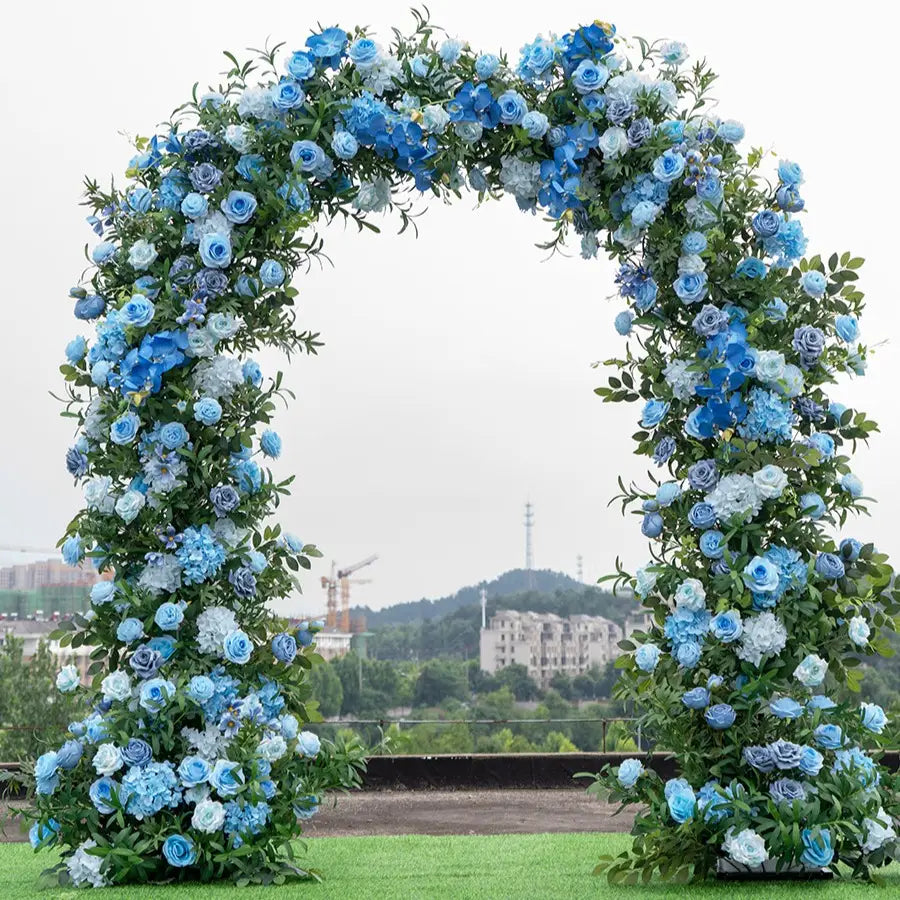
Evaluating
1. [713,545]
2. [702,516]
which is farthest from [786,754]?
[702,516]

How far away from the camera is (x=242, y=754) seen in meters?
4.46

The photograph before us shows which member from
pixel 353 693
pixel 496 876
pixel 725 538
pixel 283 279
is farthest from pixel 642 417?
pixel 353 693

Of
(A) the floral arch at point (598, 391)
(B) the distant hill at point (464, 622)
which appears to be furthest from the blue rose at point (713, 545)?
(B) the distant hill at point (464, 622)

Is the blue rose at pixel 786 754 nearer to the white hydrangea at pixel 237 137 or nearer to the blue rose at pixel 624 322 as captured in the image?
the blue rose at pixel 624 322

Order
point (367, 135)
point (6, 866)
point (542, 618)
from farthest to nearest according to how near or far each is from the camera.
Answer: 1. point (542, 618)
2. point (6, 866)
3. point (367, 135)

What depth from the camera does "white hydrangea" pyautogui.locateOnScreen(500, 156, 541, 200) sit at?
186 inches

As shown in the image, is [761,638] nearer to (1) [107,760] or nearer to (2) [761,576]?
(2) [761,576]

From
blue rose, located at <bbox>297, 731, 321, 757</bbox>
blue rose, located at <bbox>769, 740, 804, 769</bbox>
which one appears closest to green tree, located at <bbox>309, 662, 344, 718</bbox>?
blue rose, located at <bbox>297, 731, 321, 757</bbox>

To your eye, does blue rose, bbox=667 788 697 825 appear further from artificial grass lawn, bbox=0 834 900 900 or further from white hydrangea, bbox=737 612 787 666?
white hydrangea, bbox=737 612 787 666

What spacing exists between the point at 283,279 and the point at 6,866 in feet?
9.44

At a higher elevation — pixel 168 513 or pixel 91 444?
pixel 91 444

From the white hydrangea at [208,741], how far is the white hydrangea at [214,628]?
11.8 inches

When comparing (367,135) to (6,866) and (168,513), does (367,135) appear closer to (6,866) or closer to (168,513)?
(168,513)

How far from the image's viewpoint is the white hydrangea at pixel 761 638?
14.0 feet
